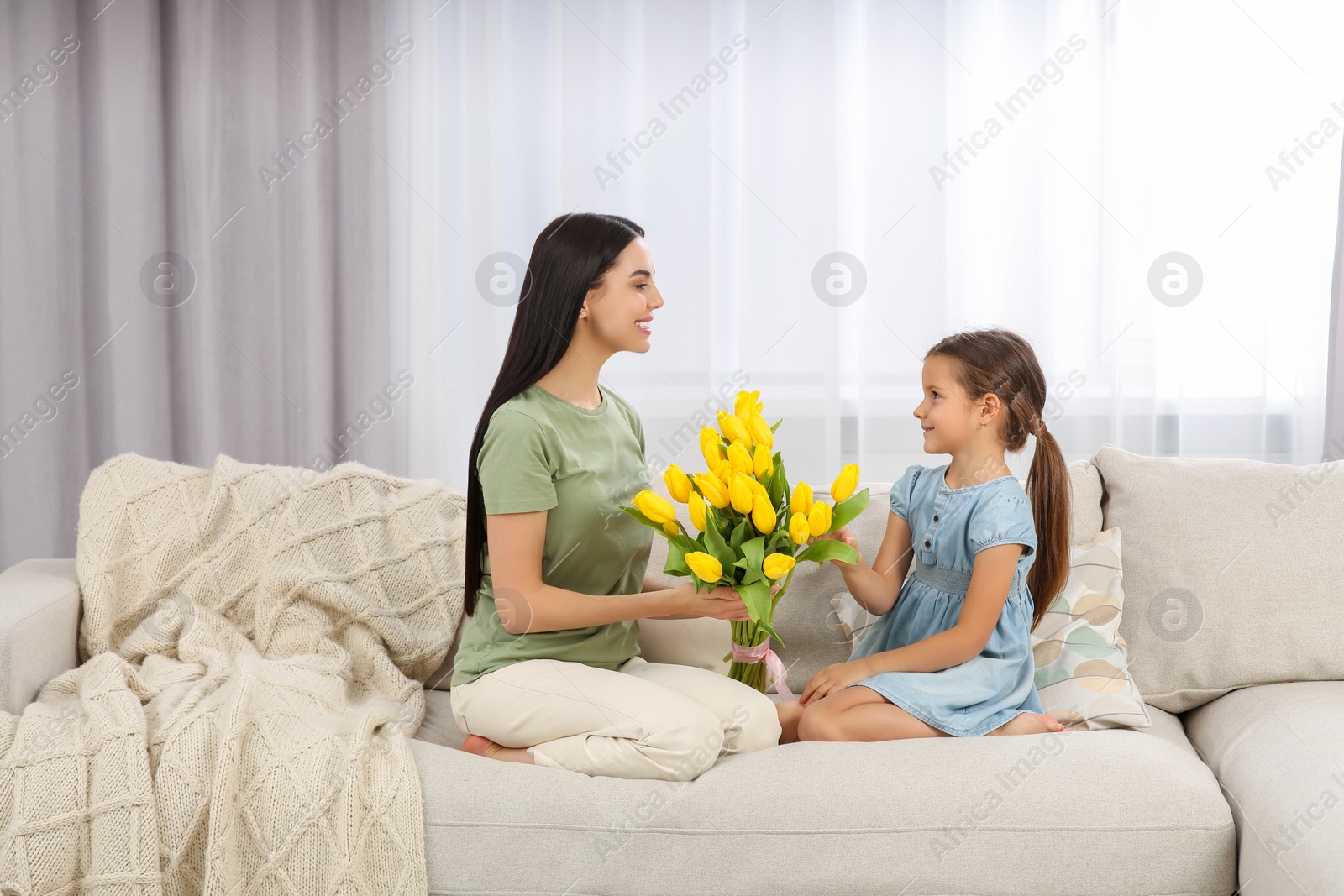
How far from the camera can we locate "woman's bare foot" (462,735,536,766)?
56.8 inches

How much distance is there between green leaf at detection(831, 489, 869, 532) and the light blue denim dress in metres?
0.20

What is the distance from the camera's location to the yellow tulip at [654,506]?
1368 millimetres

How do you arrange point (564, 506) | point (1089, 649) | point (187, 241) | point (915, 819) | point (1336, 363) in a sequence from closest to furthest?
point (915, 819) → point (564, 506) → point (1089, 649) → point (1336, 363) → point (187, 241)

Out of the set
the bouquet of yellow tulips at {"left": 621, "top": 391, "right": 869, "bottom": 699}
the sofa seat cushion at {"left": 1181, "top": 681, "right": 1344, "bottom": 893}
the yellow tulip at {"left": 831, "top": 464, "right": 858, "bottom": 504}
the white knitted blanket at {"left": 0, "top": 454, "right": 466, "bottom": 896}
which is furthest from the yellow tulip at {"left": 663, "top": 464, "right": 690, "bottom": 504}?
the sofa seat cushion at {"left": 1181, "top": 681, "right": 1344, "bottom": 893}

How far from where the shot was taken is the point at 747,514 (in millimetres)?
1396

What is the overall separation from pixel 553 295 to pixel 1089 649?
1.07 m

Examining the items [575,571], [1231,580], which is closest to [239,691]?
[575,571]

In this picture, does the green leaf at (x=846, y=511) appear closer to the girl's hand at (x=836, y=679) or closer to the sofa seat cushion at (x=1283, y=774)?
the girl's hand at (x=836, y=679)

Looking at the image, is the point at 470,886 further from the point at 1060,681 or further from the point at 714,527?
the point at 1060,681

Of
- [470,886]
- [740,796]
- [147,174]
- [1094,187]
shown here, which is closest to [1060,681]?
[740,796]

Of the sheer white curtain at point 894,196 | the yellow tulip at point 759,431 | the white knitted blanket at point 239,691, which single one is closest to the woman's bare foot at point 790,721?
the yellow tulip at point 759,431

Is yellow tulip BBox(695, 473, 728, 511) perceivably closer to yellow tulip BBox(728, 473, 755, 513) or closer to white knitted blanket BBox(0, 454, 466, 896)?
yellow tulip BBox(728, 473, 755, 513)

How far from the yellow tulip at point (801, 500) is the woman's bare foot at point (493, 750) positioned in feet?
1.75

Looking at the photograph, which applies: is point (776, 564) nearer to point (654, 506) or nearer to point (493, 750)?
point (654, 506)
